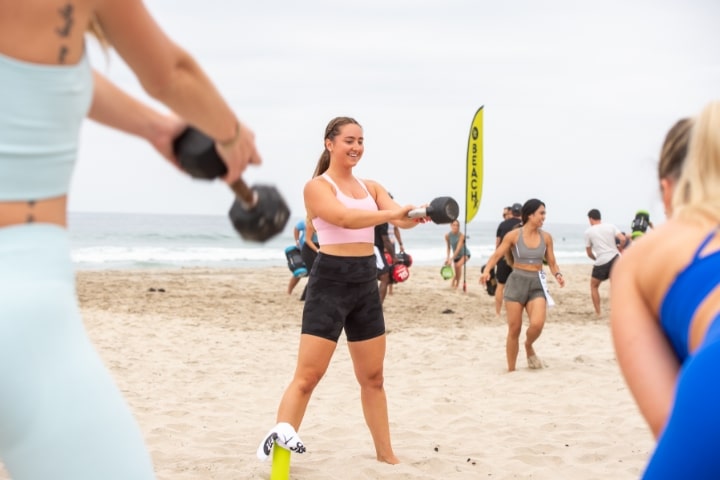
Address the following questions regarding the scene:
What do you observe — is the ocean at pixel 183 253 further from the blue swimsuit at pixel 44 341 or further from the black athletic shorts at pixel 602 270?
the blue swimsuit at pixel 44 341

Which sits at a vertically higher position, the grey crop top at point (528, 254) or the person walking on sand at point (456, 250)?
the grey crop top at point (528, 254)

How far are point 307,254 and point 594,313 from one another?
20.7 feet

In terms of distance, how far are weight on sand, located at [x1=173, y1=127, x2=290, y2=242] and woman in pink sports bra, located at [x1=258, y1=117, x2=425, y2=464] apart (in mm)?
2407

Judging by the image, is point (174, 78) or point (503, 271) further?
point (503, 271)

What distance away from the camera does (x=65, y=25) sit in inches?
55.0

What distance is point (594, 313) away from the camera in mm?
14500

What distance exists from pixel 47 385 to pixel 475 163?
14327mm

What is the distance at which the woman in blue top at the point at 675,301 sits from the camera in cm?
146

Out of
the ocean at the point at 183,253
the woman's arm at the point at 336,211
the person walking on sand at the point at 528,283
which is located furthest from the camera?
the ocean at the point at 183,253

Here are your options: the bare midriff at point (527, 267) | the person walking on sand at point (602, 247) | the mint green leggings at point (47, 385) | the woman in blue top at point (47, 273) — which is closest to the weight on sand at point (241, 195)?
the woman in blue top at point (47, 273)

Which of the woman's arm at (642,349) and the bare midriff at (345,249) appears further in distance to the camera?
the bare midriff at (345,249)

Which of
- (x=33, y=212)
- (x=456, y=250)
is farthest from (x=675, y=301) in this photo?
(x=456, y=250)

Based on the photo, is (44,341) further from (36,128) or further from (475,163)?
(475,163)

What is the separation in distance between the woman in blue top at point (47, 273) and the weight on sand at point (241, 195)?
0.35m
